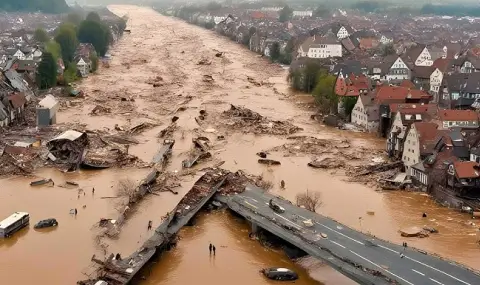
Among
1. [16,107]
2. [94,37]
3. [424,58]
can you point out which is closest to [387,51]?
[424,58]

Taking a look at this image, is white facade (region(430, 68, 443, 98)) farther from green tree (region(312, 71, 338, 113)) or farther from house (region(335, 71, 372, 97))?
green tree (region(312, 71, 338, 113))

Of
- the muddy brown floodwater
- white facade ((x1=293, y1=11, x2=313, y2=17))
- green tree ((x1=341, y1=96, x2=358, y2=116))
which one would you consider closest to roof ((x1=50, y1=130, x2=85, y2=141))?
the muddy brown floodwater

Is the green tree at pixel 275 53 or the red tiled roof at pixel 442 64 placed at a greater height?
Result: the red tiled roof at pixel 442 64

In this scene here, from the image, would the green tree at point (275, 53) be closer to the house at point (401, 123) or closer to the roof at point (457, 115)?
the house at point (401, 123)

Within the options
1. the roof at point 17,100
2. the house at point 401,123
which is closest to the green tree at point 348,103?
the house at point 401,123

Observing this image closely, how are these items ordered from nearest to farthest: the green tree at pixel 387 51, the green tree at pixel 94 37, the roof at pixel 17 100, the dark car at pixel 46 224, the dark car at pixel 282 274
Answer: the dark car at pixel 282 274 → the dark car at pixel 46 224 → the roof at pixel 17 100 → the green tree at pixel 387 51 → the green tree at pixel 94 37

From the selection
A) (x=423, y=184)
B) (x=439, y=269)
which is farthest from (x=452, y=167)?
(x=439, y=269)

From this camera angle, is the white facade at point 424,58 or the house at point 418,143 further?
the white facade at point 424,58

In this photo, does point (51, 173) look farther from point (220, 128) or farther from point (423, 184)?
point (423, 184)
